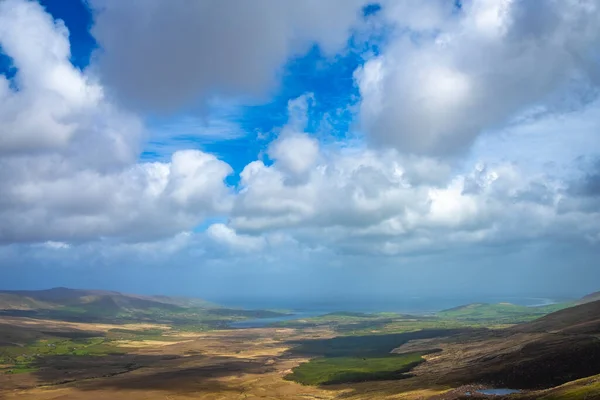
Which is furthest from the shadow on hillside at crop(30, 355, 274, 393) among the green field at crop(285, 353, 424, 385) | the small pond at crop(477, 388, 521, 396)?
the small pond at crop(477, 388, 521, 396)

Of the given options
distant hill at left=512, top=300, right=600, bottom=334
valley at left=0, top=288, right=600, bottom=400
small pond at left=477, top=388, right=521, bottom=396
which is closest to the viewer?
small pond at left=477, top=388, right=521, bottom=396

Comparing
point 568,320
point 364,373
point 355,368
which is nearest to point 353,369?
point 355,368

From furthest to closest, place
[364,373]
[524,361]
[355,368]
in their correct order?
[355,368], [364,373], [524,361]

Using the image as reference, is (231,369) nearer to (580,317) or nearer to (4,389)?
(4,389)

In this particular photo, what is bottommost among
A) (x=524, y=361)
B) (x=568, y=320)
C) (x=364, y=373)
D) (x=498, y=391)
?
(x=364, y=373)

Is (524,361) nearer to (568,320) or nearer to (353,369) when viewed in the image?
(353,369)

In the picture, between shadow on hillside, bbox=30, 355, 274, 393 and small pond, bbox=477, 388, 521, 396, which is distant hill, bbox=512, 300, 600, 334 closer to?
small pond, bbox=477, 388, 521, 396

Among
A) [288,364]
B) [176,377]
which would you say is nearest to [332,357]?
[288,364]

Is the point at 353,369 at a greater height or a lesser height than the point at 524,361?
lesser

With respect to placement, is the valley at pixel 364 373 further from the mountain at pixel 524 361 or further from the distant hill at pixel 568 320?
the distant hill at pixel 568 320
